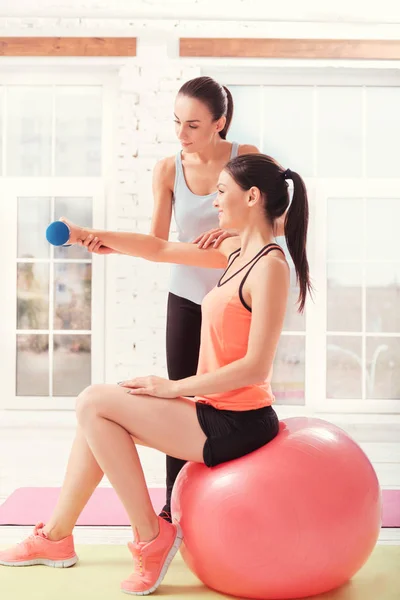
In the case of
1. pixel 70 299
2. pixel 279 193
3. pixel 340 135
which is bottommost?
pixel 70 299

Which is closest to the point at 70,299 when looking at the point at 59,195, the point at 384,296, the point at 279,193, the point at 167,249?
the point at 59,195

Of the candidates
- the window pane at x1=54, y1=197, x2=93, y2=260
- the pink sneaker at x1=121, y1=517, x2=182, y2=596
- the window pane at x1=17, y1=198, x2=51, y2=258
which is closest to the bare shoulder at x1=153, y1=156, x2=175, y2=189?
the pink sneaker at x1=121, y1=517, x2=182, y2=596

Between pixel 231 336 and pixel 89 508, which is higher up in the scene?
pixel 231 336

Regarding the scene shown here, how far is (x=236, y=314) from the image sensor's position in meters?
1.84

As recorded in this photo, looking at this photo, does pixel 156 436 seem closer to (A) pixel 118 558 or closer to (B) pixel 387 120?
(A) pixel 118 558

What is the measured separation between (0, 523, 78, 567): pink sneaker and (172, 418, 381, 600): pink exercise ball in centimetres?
44

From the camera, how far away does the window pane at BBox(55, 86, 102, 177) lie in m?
4.04

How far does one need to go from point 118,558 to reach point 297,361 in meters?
2.02

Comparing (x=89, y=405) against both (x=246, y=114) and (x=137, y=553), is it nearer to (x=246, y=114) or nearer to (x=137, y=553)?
(x=137, y=553)

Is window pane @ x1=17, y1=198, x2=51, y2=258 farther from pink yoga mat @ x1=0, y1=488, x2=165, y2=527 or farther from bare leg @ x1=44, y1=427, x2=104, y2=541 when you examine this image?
bare leg @ x1=44, y1=427, x2=104, y2=541

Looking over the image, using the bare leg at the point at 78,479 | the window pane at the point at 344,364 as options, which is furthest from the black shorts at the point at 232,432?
the window pane at the point at 344,364

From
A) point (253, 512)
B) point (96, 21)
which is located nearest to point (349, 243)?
point (96, 21)

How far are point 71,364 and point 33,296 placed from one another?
47 cm

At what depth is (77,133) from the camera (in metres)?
4.08
